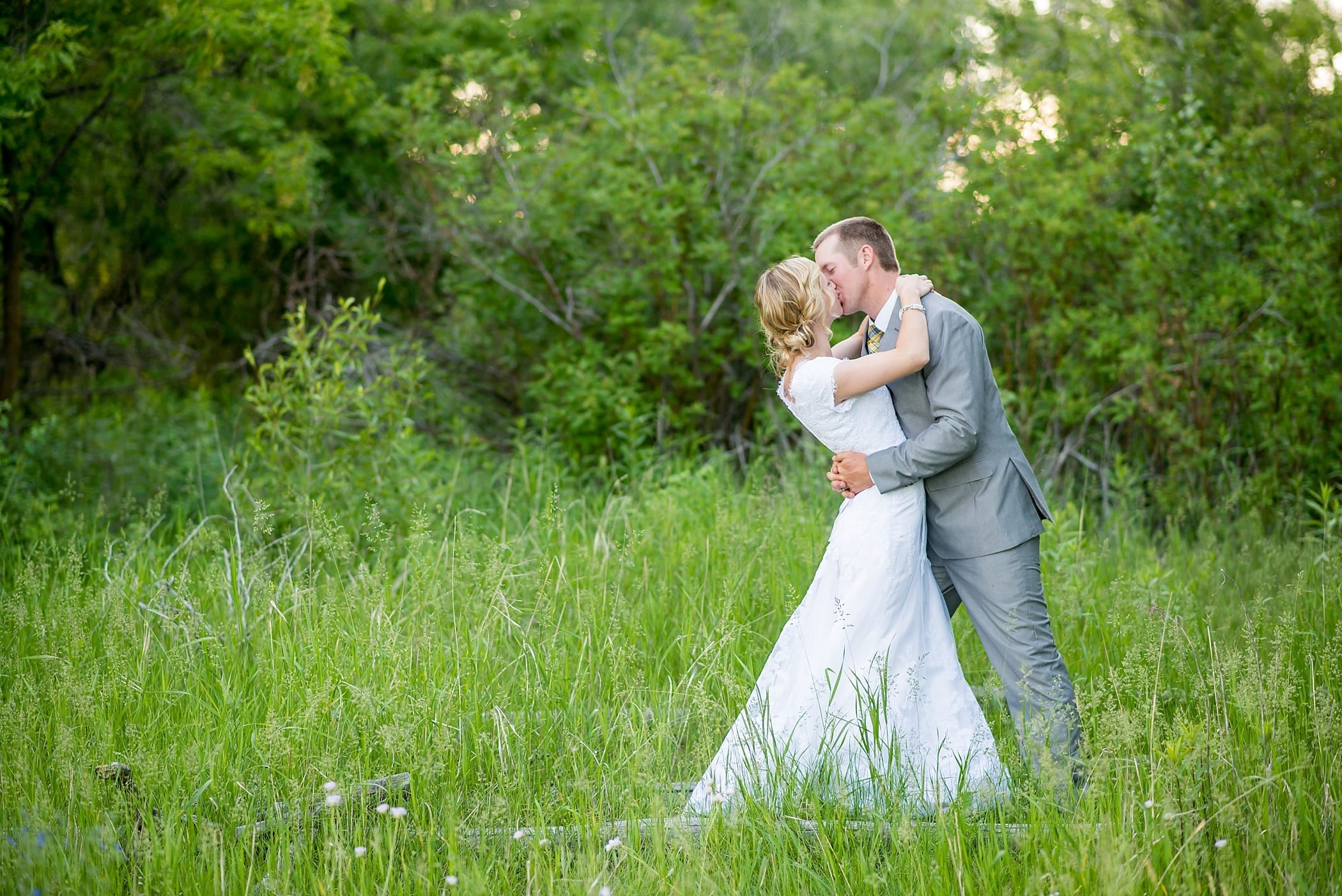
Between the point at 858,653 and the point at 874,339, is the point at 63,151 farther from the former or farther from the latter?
the point at 858,653

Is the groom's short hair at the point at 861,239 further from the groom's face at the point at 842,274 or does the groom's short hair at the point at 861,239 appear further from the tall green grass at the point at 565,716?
the tall green grass at the point at 565,716

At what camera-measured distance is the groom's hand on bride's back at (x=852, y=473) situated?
145 inches

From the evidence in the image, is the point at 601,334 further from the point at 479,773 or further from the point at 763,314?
the point at 479,773

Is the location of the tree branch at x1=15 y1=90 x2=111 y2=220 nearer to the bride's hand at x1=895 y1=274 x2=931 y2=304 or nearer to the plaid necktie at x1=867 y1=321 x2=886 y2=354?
the plaid necktie at x1=867 y1=321 x2=886 y2=354

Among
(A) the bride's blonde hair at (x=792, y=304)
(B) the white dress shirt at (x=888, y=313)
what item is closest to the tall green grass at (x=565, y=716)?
(A) the bride's blonde hair at (x=792, y=304)

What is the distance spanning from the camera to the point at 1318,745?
3.14 metres

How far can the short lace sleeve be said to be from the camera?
3615mm

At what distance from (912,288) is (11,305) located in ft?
29.0

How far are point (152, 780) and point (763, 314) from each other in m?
2.53

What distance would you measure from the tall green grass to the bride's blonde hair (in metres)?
1.20

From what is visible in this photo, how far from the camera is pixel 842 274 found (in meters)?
3.86

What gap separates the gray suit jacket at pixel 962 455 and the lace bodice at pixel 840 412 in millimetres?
105

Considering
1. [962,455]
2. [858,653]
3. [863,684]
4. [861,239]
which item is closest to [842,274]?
[861,239]

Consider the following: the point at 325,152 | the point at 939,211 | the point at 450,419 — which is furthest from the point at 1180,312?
the point at 325,152
